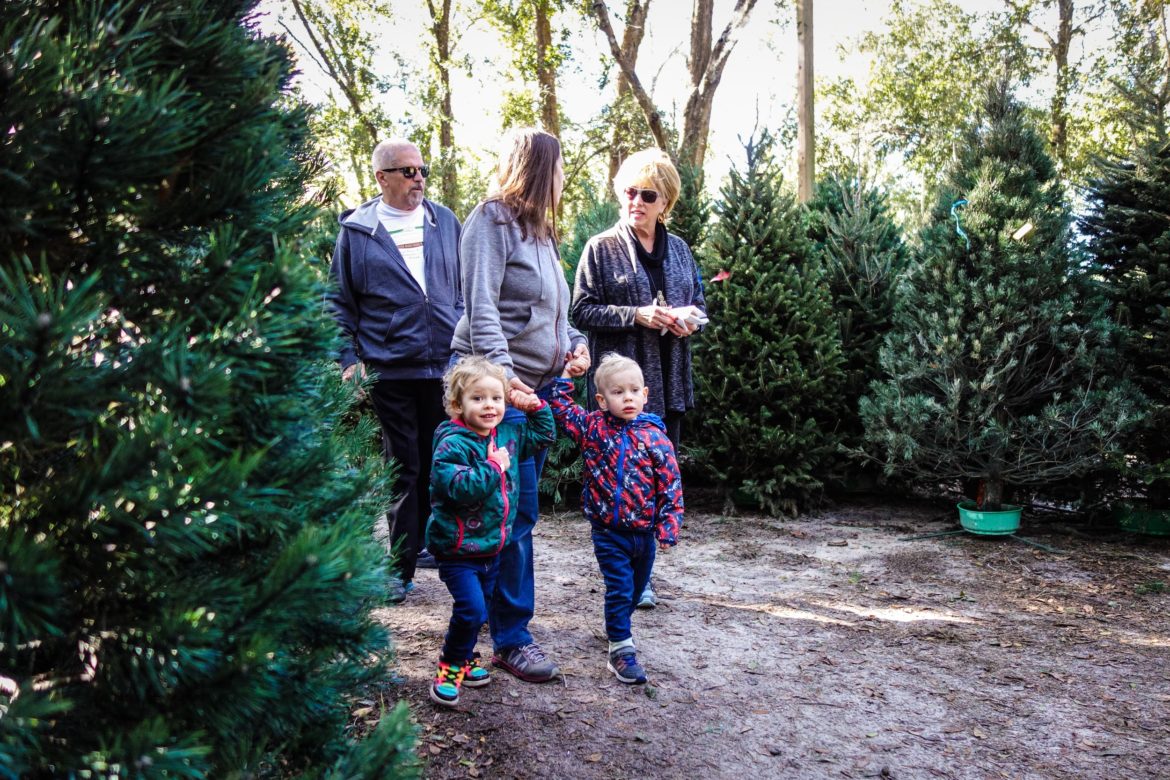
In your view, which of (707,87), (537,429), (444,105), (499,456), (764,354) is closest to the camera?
(499,456)

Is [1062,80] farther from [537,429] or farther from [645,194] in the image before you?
[537,429]

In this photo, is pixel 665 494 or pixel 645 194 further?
pixel 645 194

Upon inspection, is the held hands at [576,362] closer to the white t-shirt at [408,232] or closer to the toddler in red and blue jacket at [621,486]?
the toddler in red and blue jacket at [621,486]

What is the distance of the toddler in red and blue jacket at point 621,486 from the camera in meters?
3.32

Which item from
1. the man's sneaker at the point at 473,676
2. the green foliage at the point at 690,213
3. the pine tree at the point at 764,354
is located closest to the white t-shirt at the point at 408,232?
the man's sneaker at the point at 473,676

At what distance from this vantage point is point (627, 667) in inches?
130

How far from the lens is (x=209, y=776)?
131cm

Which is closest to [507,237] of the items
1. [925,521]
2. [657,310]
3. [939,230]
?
[657,310]

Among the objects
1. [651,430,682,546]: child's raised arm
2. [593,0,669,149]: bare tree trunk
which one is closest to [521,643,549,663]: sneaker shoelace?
[651,430,682,546]: child's raised arm

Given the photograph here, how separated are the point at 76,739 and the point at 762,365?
5.60 metres

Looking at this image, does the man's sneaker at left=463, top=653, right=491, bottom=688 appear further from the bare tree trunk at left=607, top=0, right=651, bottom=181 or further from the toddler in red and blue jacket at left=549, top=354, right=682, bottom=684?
the bare tree trunk at left=607, top=0, right=651, bottom=181

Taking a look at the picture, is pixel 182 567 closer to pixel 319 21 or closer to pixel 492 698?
pixel 492 698

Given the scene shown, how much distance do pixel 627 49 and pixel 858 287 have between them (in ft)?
44.6

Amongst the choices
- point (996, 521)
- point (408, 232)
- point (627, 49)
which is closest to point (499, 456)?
point (408, 232)
